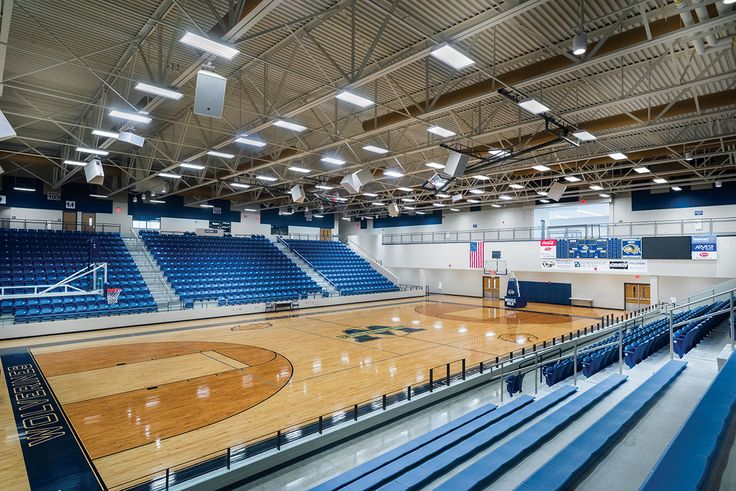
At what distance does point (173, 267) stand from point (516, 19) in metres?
17.3

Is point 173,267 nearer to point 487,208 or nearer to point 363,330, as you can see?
point 363,330

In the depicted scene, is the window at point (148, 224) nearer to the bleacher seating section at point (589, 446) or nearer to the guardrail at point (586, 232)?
the guardrail at point (586, 232)

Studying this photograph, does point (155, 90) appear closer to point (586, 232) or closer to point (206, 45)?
point (206, 45)

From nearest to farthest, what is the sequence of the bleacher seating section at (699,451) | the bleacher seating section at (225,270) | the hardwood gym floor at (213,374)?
the bleacher seating section at (699,451)
the hardwood gym floor at (213,374)
the bleacher seating section at (225,270)

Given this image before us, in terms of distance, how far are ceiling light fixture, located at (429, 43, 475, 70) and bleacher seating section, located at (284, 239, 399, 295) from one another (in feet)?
57.4

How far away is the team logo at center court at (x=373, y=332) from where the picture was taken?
12.8 m

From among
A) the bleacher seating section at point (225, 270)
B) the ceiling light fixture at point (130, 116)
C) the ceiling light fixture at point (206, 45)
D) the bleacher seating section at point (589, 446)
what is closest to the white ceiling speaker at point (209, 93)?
the ceiling light fixture at point (206, 45)

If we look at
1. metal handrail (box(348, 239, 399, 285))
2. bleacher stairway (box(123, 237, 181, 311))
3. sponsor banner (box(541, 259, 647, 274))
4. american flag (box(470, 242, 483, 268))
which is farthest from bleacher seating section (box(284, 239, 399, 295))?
sponsor banner (box(541, 259, 647, 274))

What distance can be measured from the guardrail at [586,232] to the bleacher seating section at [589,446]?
49.1 feet

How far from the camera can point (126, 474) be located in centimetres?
459

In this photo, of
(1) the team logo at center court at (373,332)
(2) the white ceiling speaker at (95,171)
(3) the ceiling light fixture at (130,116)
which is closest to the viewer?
(3) the ceiling light fixture at (130,116)

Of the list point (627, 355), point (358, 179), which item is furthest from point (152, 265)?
point (627, 355)

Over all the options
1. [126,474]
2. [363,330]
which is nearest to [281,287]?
[363,330]

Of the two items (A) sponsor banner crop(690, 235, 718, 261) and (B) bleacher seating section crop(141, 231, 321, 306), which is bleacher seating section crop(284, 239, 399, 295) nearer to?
(B) bleacher seating section crop(141, 231, 321, 306)
